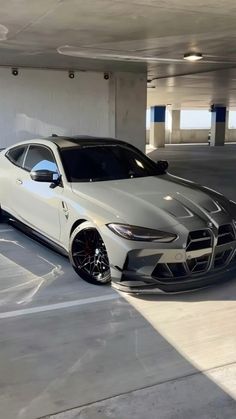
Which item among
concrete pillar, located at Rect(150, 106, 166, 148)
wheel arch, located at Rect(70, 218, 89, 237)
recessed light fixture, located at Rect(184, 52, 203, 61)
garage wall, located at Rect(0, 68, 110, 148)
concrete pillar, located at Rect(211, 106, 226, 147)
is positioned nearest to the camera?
wheel arch, located at Rect(70, 218, 89, 237)

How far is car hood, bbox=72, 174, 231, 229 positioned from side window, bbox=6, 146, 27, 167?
144cm

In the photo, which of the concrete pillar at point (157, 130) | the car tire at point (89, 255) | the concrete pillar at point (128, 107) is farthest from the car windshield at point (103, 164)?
the concrete pillar at point (157, 130)

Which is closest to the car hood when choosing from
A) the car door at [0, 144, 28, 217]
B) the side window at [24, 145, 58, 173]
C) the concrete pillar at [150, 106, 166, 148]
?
the side window at [24, 145, 58, 173]

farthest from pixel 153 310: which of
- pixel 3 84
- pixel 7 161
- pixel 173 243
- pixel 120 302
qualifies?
pixel 3 84

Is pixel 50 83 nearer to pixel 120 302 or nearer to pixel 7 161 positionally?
pixel 7 161

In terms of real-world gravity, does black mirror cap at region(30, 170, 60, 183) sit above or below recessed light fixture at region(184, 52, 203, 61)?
below

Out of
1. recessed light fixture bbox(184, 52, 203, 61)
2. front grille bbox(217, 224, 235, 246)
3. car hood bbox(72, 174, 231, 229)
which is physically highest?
recessed light fixture bbox(184, 52, 203, 61)

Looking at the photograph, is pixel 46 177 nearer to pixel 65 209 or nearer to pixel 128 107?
pixel 65 209

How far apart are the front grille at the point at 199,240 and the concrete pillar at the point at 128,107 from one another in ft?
26.2

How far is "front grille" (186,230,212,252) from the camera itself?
387cm

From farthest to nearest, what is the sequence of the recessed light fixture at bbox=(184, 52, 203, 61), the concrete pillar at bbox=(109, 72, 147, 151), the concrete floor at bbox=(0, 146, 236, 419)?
the concrete pillar at bbox=(109, 72, 147, 151) → the recessed light fixture at bbox=(184, 52, 203, 61) → the concrete floor at bbox=(0, 146, 236, 419)

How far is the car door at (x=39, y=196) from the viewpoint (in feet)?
15.5

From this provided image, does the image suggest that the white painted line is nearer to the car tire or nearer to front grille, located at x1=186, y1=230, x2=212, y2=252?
the car tire

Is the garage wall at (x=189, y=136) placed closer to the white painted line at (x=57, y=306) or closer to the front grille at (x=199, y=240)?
the front grille at (x=199, y=240)
